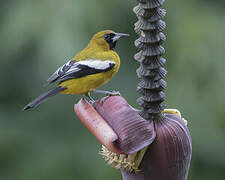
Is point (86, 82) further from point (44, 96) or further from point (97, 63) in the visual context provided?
point (44, 96)

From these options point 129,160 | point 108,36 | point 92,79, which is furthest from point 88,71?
point 129,160

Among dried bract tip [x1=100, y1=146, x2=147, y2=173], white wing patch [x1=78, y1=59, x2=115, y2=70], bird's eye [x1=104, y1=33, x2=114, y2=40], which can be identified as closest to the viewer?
dried bract tip [x1=100, y1=146, x2=147, y2=173]

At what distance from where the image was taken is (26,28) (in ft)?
16.1

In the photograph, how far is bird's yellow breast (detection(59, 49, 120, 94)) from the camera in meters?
3.56

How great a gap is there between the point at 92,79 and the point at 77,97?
2.27 meters

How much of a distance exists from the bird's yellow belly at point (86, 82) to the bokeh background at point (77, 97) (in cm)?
108

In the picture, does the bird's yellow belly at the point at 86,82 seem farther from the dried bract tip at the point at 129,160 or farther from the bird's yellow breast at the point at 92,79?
the dried bract tip at the point at 129,160

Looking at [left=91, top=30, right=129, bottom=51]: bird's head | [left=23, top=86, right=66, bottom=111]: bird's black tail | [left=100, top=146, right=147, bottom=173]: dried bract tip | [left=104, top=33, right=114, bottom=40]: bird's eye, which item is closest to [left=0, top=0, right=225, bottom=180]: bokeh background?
[left=91, top=30, right=129, bottom=51]: bird's head

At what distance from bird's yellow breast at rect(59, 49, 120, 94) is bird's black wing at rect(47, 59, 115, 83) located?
0.12ft

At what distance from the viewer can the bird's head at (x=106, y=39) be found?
3662 mm

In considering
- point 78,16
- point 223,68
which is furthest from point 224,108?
point 78,16

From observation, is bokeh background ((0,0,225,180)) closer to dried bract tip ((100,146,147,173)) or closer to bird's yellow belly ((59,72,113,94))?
bird's yellow belly ((59,72,113,94))

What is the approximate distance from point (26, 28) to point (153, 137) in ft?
9.03

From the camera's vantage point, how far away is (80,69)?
142 inches
